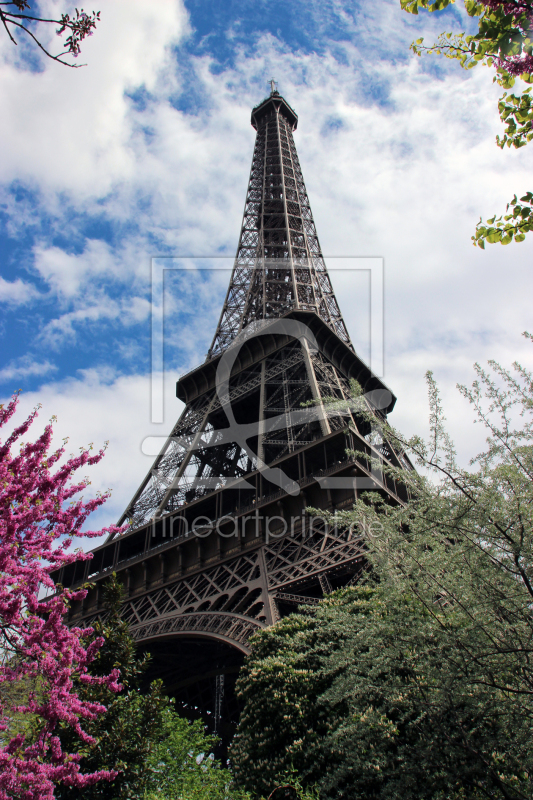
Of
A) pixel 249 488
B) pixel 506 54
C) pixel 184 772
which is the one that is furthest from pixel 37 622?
pixel 249 488

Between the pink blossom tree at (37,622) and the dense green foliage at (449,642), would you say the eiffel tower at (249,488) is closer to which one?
Result: the dense green foliage at (449,642)

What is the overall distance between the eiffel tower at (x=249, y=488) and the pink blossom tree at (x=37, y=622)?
4.85 meters

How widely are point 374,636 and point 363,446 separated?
1426cm

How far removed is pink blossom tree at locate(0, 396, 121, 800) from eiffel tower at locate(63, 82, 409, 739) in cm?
485

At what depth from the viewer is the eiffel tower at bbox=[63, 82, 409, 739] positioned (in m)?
19.1

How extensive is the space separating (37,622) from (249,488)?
18932mm

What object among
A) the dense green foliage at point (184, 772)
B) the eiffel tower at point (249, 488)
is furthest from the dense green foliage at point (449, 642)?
the dense green foliage at point (184, 772)

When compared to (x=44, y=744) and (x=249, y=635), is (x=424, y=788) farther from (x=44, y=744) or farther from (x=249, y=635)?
(x=249, y=635)

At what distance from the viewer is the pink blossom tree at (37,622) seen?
8953mm

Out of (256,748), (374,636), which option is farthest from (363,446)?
(374,636)

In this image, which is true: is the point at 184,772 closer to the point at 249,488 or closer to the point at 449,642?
the point at 449,642

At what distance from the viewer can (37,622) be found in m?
9.58

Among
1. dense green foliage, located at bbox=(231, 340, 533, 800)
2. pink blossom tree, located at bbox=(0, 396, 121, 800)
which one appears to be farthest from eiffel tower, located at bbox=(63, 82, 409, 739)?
pink blossom tree, located at bbox=(0, 396, 121, 800)

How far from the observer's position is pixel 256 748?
12.4 m
